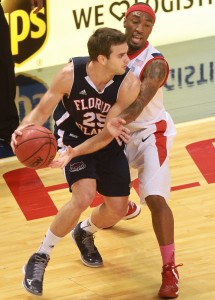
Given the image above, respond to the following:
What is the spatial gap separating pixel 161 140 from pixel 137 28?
0.78 meters

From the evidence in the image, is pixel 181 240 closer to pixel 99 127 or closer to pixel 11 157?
pixel 99 127

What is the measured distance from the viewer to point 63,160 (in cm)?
628

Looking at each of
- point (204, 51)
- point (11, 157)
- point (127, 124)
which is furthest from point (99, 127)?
point (204, 51)

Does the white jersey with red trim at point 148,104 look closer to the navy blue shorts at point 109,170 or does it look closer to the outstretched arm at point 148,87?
the outstretched arm at point 148,87

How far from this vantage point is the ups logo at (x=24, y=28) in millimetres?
11242

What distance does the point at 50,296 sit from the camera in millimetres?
6578

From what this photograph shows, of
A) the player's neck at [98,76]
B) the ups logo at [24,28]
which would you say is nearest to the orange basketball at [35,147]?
the player's neck at [98,76]

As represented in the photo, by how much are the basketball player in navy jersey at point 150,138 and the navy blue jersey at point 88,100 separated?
0.51 ft

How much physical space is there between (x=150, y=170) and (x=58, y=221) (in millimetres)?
725

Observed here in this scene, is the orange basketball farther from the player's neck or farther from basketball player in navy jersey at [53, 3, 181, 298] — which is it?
the player's neck

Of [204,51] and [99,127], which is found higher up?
[99,127]

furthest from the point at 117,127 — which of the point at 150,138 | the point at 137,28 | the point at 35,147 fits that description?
the point at 137,28

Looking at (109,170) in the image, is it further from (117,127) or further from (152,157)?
(117,127)

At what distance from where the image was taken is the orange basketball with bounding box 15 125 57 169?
20.5 ft
